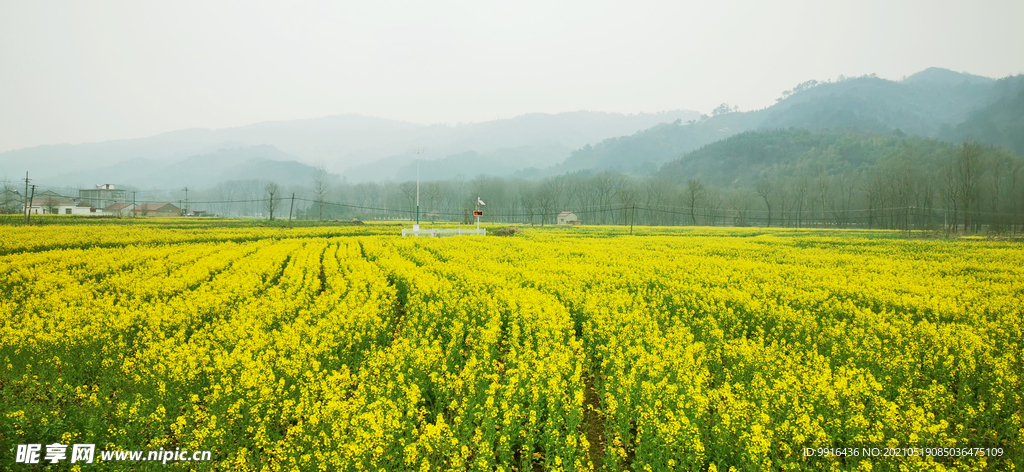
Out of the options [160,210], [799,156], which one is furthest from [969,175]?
[160,210]

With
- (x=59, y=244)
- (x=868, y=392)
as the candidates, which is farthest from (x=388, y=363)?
(x=59, y=244)

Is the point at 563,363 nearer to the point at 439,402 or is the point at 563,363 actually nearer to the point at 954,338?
the point at 439,402

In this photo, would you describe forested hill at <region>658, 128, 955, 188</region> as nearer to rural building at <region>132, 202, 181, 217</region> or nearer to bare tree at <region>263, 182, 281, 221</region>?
bare tree at <region>263, 182, 281, 221</region>

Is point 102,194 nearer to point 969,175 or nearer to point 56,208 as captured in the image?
point 56,208

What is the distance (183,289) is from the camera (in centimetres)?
1444

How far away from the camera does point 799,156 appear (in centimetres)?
16288

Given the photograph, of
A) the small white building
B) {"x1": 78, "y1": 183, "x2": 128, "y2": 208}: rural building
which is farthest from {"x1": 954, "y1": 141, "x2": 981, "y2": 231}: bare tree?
{"x1": 78, "y1": 183, "x2": 128, "y2": 208}: rural building

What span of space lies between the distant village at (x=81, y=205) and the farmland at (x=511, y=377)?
272ft

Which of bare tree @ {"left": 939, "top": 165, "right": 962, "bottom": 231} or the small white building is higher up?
bare tree @ {"left": 939, "top": 165, "right": 962, "bottom": 231}

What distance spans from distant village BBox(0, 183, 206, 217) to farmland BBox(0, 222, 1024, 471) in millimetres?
82893

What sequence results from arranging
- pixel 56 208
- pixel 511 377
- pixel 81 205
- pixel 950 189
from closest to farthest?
1. pixel 511 377
2. pixel 950 189
3. pixel 56 208
4. pixel 81 205

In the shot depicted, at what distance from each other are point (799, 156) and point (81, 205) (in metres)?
214

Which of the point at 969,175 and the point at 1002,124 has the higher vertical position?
the point at 1002,124

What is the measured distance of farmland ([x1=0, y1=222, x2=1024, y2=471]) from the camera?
5.41 m
